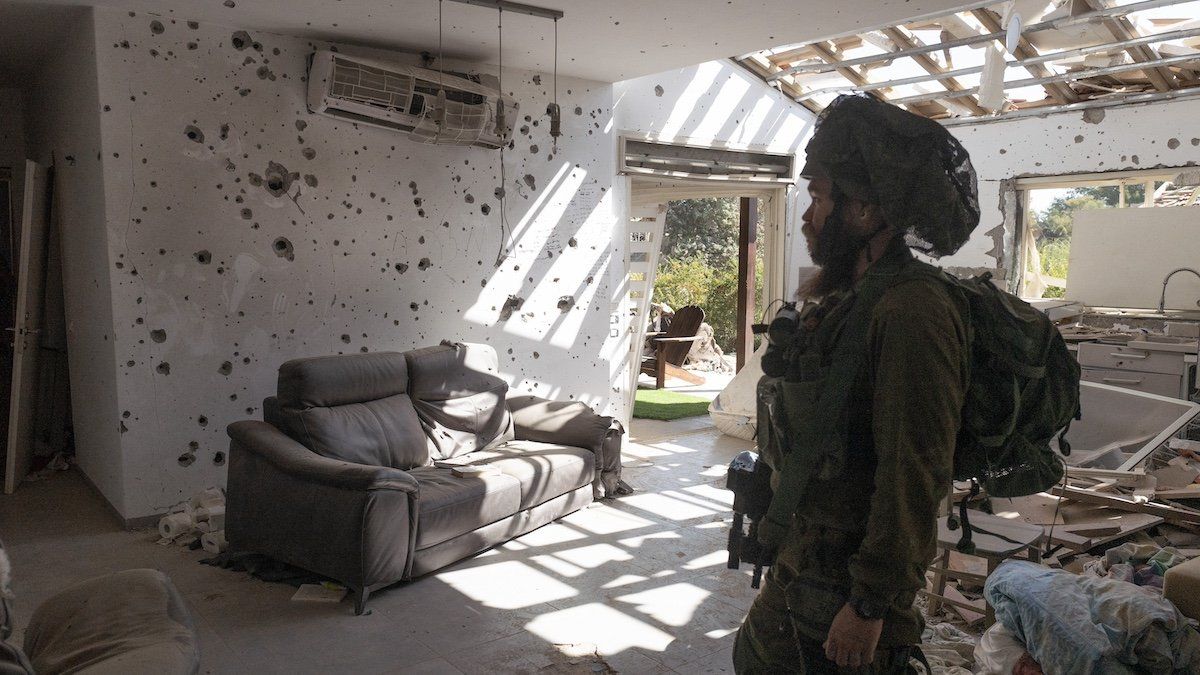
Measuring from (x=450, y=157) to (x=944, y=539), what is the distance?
3555 millimetres

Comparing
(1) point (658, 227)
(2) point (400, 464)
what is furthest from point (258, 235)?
(1) point (658, 227)

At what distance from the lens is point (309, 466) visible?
130 inches

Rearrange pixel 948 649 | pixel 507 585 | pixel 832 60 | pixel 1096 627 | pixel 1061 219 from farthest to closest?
pixel 1061 219, pixel 832 60, pixel 507 585, pixel 948 649, pixel 1096 627

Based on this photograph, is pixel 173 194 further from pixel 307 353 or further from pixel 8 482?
pixel 8 482

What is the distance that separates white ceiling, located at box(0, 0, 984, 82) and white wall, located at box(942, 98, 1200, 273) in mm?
2836

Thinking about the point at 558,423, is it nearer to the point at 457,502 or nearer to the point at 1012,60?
the point at 457,502

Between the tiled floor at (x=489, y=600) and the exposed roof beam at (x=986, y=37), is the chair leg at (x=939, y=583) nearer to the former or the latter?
the tiled floor at (x=489, y=600)

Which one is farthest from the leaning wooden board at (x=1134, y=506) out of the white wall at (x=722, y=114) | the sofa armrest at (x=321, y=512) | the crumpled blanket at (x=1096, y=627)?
the white wall at (x=722, y=114)

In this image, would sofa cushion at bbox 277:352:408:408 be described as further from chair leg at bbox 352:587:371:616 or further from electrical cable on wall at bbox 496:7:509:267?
electrical cable on wall at bbox 496:7:509:267

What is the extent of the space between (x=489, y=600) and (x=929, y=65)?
199 inches

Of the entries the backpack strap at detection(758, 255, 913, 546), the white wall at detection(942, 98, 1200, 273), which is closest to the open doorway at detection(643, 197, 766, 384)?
the white wall at detection(942, 98, 1200, 273)

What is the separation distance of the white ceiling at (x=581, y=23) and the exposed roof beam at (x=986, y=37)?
1305mm

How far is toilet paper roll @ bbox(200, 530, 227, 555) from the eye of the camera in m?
3.73

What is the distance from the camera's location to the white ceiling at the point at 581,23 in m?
3.92
